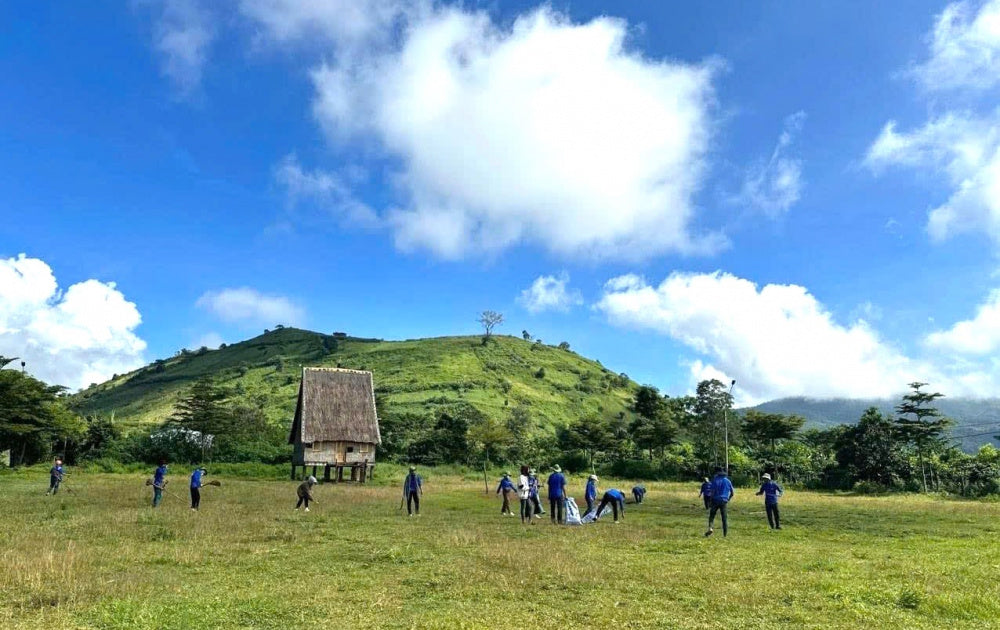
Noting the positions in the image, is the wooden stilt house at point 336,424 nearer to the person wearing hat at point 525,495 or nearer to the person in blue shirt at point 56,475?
the person in blue shirt at point 56,475

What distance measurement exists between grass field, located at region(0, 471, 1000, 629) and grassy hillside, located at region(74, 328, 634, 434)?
67.4 m

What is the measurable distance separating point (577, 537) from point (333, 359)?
387 feet

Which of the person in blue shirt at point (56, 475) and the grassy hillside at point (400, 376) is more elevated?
the grassy hillside at point (400, 376)

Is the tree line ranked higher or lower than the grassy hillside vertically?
lower

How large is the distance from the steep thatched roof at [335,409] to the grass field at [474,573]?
25.8 metres

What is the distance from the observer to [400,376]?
A: 110125 millimetres

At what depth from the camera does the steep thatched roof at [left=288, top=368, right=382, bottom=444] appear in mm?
45625

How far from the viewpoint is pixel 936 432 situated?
47.2 meters

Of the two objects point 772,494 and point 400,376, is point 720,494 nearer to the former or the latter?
point 772,494

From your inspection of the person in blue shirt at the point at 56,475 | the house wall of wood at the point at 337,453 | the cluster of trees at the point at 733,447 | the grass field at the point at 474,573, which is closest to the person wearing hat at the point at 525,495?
the grass field at the point at 474,573

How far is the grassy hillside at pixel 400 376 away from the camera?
324 ft

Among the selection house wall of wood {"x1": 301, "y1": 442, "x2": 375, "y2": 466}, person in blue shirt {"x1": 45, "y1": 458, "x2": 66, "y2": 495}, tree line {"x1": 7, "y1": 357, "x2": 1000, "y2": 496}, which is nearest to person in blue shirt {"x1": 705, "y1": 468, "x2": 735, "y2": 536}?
tree line {"x1": 7, "y1": 357, "x2": 1000, "y2": 496}

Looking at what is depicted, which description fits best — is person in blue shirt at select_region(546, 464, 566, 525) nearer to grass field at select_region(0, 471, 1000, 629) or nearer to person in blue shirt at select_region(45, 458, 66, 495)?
grass field at select_region(0, 471, 1000, 629)

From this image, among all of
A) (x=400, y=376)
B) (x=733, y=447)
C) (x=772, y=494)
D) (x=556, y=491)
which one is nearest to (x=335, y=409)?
(x=556, y=491)
